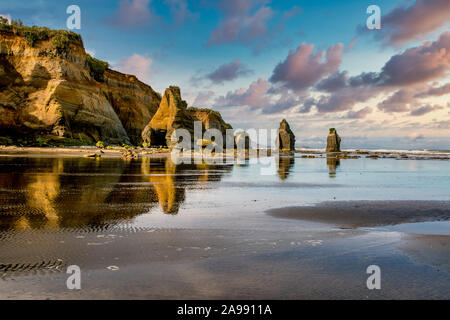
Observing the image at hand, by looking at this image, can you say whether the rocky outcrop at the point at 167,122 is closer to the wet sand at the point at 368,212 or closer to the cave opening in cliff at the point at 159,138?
the cave opening in cliff at the point at 159,138

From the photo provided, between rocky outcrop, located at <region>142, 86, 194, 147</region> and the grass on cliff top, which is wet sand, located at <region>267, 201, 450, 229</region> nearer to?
rocky outcrop, located at <region>142, 86, 194, 147</region>

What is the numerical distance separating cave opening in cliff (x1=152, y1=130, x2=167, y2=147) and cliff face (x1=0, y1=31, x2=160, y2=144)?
8274 mm

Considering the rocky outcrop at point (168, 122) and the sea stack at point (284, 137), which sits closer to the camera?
the rocky outcrop at point (168, 122)

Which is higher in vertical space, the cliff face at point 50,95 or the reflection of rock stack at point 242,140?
the cliff face at point 50,95

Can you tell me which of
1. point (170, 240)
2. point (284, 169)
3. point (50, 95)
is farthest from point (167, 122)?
point (170, 240)

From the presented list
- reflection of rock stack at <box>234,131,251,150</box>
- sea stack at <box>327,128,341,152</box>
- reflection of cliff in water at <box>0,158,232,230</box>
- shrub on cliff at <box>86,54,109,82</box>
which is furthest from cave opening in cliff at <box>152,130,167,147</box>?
reflection of cliff in water at <box>0,158,232,230</box>

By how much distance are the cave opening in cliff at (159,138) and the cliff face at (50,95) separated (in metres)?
8.27

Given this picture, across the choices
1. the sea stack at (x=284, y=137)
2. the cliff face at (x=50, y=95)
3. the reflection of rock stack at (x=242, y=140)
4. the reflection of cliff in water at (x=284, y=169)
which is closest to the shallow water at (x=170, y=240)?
the reflection of cliff in water at (x=284, y=169)

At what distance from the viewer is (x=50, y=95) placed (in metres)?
58.7

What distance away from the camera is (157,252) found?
4.90 meters

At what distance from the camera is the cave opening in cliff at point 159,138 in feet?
224

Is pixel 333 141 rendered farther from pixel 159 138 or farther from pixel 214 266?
pixel 214 266
